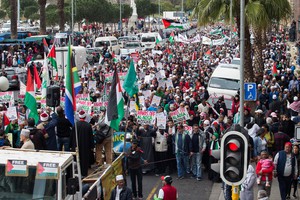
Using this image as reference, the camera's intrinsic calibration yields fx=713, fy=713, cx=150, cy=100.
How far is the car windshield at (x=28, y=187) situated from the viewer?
10.5 meters

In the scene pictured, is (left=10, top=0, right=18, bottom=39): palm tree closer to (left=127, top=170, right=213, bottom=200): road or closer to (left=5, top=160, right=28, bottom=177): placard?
(left=127, top=170, right=213, bottom=200): road

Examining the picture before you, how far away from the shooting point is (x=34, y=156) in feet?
35.8

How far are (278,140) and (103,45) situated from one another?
42.9 m

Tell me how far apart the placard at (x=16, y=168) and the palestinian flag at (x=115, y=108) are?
540 cm

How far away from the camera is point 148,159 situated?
18.2m

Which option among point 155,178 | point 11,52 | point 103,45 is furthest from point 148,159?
point 103,45

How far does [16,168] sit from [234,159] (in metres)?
3.22

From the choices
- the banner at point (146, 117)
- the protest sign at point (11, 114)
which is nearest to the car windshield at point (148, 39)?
the banner at point (146, 117)

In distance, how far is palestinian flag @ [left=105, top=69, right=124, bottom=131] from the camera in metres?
15.9

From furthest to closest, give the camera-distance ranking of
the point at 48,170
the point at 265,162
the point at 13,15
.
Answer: the point at 13,15, the point at 265,162, the point at 48,170

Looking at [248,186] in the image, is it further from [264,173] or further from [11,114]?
[11,114]

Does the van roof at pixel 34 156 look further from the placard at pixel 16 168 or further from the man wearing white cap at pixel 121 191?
the man wearing white cap at pixel 121 191

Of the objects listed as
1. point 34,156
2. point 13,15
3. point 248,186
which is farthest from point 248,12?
point 13,15

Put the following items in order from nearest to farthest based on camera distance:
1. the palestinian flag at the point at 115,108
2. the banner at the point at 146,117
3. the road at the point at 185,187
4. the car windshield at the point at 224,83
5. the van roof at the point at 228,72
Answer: the palestinian flag at the point at 115,108 → the road at the point at 185,187 → the banner at the point at 146,117 → the car windshield at the point at 224,83 → the van roof at the point at 228,72
